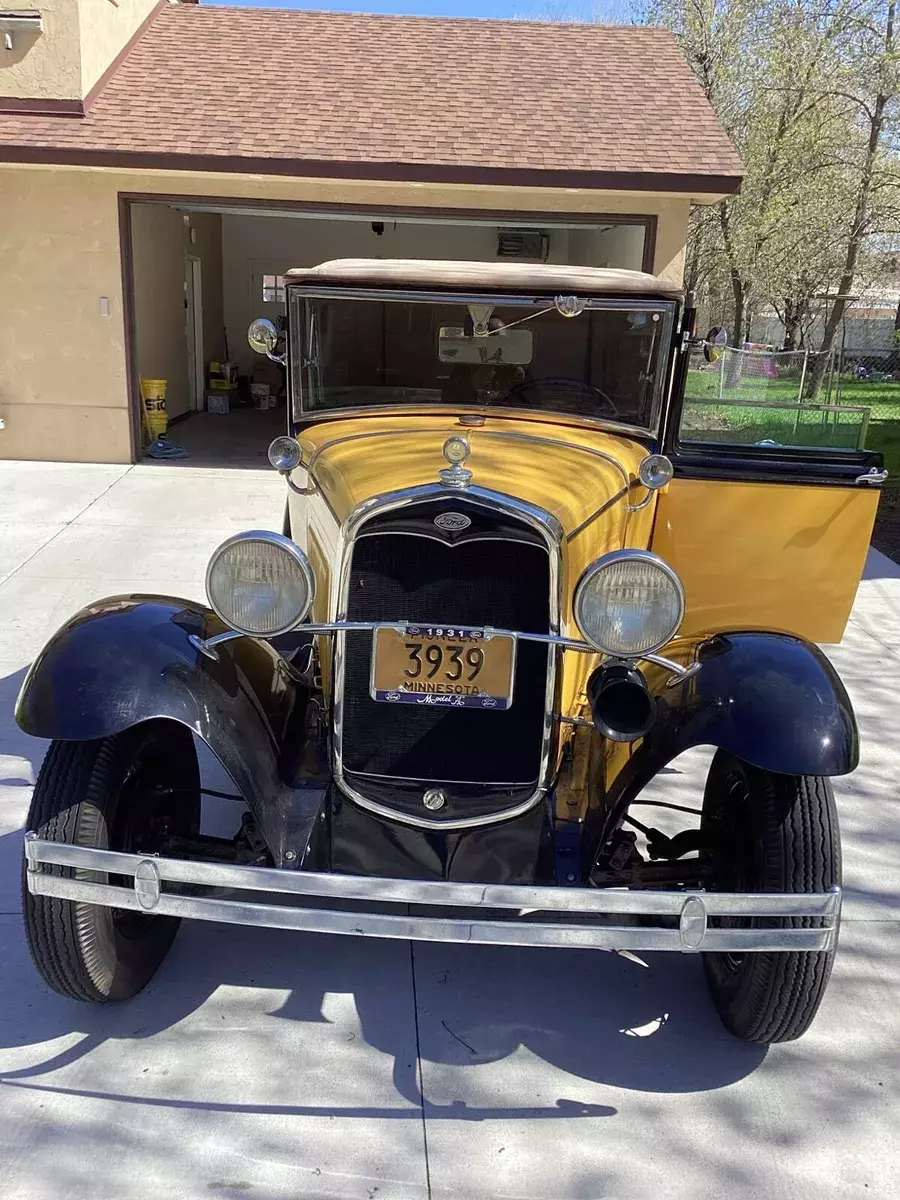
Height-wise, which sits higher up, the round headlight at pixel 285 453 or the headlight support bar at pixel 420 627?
the round headlight at pixel 285 453

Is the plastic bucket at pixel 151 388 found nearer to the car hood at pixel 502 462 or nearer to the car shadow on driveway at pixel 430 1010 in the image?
the car hood at pixel 502 462

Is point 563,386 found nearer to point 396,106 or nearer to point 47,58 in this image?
point 396,106

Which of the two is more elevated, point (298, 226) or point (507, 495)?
point (507, 495)

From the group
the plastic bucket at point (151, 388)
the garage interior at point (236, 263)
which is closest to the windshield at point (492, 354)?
the garage interior at point (236, 263)

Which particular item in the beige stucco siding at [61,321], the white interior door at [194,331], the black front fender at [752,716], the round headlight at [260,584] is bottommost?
the white interior door at [194,331]

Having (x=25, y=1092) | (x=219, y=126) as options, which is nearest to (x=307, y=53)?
(x=219, y=126)

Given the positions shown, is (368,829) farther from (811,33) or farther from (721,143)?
(811,33)

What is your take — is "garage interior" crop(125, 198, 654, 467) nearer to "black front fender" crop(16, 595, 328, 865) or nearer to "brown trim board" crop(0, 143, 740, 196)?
"brown trim board" crop(0, 143, 740, 196)

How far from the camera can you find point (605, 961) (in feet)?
9.70

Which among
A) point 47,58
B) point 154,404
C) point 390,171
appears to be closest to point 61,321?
point 154,404

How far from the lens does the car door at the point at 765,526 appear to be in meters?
3.50

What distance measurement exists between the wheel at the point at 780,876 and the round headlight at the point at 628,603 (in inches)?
19.9

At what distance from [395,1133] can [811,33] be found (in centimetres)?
1851

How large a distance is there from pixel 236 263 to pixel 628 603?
1544 centimetres
